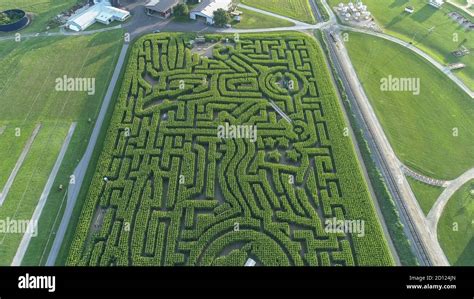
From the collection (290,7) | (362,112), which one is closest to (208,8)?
(290,7)

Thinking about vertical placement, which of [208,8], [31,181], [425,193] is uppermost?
[208,8]

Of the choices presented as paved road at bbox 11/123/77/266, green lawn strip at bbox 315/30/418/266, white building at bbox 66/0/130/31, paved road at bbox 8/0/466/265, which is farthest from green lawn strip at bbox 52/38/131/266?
green lawn strip at bbox 315/30/418/266

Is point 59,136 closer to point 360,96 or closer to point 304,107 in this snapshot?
point 304,107

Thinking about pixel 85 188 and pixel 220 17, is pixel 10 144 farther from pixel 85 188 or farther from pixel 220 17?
pixel 220 17

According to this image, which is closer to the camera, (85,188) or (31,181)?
(85,188)

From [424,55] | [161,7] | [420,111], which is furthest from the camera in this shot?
Answer: [161,7]

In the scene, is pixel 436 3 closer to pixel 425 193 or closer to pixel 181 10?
pixel 425 193

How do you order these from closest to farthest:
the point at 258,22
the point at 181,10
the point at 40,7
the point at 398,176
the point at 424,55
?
the point at 398,176 < the point at 424,55 < the point at 181,10 < the point at 258,22 < the point at 40,7

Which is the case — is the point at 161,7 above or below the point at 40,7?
above
